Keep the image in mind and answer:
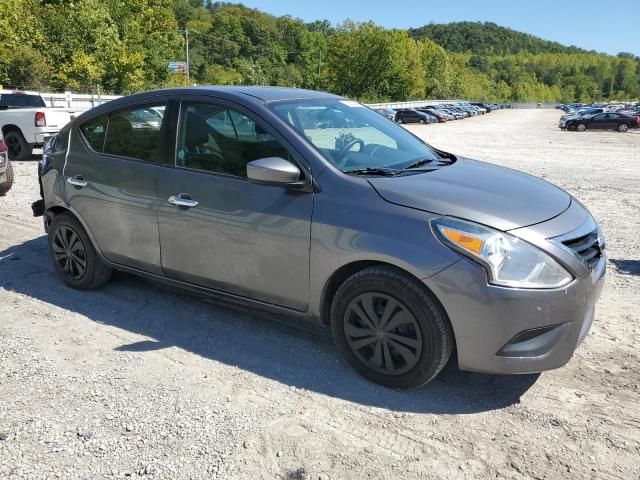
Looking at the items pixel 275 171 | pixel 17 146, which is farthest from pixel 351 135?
pixel 17 146

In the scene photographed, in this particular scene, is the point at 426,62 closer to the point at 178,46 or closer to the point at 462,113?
the point at 462,113

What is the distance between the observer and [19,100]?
1423cm

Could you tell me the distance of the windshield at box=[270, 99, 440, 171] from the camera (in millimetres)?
3729

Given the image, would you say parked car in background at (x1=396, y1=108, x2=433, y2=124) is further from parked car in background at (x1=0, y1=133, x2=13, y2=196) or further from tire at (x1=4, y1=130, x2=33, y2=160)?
parked car in background at (x1=0, y1=133, x2=13, y2=196)

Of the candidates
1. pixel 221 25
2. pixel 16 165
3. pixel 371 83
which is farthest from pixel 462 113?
pixel 221 25

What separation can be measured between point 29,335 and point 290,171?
2.32m

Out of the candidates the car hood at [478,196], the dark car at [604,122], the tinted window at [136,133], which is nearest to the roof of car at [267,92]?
the tinted window at [136,133]

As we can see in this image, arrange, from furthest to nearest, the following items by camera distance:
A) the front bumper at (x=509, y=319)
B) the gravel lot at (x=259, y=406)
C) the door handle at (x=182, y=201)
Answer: the door handle at (x=182, y=201) → the front bumper at (x=509, y=319) → the gravel lot at (x=259, y=406)

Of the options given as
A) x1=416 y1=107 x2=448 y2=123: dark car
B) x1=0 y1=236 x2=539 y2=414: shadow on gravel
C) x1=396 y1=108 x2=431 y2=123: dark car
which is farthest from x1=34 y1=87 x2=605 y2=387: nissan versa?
x1=416 y1=107 x2=448 y2=123: dark car

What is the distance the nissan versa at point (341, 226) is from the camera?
9.97 feet

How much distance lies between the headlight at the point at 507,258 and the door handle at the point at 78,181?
120 inches

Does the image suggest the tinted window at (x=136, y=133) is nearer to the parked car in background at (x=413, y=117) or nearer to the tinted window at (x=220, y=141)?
the tinted window at (x=220, y=141)

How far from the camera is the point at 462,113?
63.9m

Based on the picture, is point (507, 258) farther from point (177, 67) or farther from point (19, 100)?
point (177, 67)
